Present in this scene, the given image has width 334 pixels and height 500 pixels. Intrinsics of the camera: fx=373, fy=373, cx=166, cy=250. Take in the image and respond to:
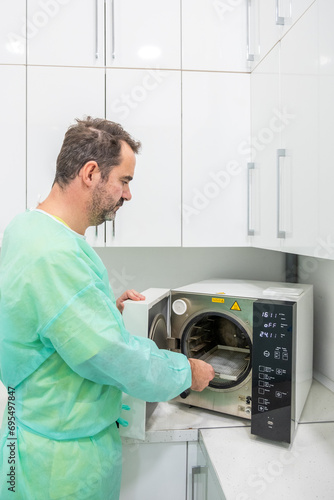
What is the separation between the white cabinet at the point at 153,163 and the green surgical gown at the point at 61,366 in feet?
1.80

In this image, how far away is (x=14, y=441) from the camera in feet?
3.04

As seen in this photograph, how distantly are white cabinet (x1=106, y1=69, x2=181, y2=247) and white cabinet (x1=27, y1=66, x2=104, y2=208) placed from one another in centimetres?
7

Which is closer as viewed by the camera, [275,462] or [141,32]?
[275,462]

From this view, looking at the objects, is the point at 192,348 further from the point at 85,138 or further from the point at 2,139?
the point at 2,139

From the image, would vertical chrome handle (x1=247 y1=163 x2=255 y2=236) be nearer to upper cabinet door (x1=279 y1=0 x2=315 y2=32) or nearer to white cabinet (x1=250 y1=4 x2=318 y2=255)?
white cabinet (x1=250 y1=4 x2=318 y2=255)

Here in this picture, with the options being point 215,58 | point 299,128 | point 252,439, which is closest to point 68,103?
point 215,58

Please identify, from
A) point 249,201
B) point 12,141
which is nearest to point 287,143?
point 249,201

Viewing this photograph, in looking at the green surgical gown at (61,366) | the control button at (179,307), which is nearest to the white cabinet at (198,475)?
the green surgical gown at (61,366)

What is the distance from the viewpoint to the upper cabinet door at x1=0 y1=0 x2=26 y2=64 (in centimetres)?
145

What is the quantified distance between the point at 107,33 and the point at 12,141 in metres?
0.57

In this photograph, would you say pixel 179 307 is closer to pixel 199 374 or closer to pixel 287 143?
pixel 199 374

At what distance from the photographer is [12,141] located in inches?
57.7

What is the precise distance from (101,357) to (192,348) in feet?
1.91

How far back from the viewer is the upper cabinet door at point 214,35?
1.49 metres
